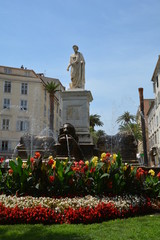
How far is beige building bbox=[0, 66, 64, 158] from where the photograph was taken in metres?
48.3

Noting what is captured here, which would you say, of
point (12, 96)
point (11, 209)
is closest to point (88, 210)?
point (11, 209)

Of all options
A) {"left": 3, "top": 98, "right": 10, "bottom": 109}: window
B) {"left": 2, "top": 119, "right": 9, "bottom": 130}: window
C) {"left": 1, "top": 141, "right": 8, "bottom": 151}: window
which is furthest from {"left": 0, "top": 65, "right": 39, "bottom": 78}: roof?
{"left": 1, "top": 141, "right": 8, "bottom": 151}: window

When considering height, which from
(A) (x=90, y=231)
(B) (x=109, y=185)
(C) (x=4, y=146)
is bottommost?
(A) (x=90, y=231)

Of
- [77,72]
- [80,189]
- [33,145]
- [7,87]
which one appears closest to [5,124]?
[7,87]

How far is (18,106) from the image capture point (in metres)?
50.1

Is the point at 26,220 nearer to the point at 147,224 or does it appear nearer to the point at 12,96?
the point at 147,224

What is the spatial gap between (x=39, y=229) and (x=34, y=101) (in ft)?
160

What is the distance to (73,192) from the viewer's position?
6.33m

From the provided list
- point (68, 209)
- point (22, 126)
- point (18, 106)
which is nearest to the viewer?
point (68, 209)

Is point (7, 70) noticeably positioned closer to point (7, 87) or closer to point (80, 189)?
point (7, 87)

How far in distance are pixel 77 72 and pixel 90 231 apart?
1181cm

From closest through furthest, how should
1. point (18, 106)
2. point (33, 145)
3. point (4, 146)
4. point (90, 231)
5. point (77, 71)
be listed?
point (90, 231) → point (33, 145) → point (77, 71) → point (4, 146) → point (18, 106)

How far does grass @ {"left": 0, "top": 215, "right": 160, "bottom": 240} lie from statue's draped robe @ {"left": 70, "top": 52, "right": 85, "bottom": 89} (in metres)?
10.9

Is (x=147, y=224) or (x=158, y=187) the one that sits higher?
(x=158, y=187)
